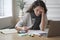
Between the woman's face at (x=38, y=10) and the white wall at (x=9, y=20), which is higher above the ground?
the woman's face at (x=38, y=10)

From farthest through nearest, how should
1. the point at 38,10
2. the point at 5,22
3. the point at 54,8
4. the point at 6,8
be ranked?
the point at 54,8, the point at 6,8, the point at 5,22, the point at 38,10

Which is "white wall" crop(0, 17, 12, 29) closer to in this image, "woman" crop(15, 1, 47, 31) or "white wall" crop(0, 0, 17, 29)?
"white wall" crop(0, 0, 17, 29)

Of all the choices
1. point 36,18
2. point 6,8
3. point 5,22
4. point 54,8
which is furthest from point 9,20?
point 36,18

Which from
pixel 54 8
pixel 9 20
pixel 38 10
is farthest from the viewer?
pixel 54 8

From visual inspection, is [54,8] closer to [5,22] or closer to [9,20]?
[9,20]

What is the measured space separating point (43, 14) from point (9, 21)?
149cm

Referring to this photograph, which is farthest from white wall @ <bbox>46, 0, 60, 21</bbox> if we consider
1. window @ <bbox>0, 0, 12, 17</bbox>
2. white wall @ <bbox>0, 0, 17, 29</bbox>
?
window @ <bbox>0, 0, 12, 17</bbox>

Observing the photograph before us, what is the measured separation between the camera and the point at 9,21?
373 centimetres

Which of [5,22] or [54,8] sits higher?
[54,8]

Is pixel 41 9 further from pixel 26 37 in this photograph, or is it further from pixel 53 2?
pixel 53 2

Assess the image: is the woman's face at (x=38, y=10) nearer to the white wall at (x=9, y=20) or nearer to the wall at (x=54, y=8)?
the white wall at (x=9, y=20)

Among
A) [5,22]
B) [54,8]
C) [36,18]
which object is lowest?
[5,22]

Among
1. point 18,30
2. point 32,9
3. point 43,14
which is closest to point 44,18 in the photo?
point 43,14

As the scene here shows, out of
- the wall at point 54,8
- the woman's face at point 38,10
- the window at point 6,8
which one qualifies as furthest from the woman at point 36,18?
the wall at point 54,8
